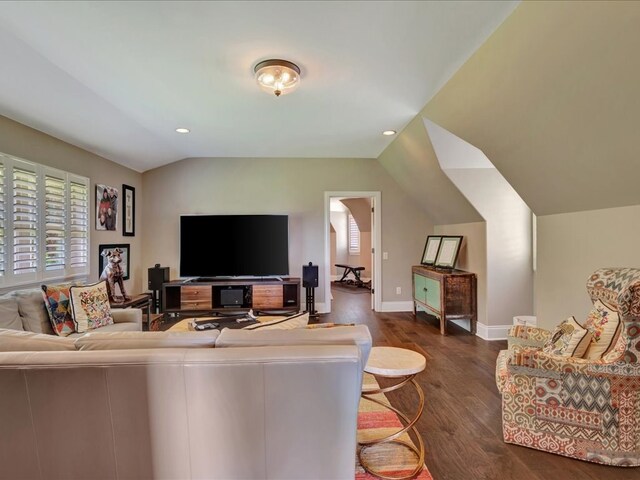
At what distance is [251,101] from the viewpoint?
311 centimetres

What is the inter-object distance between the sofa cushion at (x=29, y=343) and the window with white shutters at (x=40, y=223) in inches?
72.4

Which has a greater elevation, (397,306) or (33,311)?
(33,311)

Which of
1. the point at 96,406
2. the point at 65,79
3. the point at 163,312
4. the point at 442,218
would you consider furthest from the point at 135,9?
the point at 442,218

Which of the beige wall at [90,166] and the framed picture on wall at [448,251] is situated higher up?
the beige wall at [90,166]

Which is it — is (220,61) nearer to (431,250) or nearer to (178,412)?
(178,412)

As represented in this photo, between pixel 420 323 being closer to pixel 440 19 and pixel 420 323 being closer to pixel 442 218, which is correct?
pixel 442 218

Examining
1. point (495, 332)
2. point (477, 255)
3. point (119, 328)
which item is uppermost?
point (477, 255)

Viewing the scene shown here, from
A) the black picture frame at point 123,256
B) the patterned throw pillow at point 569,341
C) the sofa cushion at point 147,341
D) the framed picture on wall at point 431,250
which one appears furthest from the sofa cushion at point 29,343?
the framed picture on wall at point 431,250

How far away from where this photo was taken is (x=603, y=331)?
76.9 inches

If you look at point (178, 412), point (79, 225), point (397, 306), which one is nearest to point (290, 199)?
point (397, 306)

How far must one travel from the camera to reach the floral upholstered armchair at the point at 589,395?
1.80 meters

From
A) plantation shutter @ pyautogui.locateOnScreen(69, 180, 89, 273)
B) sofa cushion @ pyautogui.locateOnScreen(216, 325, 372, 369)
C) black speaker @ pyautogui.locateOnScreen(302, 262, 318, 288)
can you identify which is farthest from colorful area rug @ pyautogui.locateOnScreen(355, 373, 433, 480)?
plantation shutter @ pyautogui.locateOnScreen(69, 180, 89, 273)

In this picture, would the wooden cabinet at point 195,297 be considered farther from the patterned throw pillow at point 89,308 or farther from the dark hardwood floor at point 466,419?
the dark hardwood floor at point 466,419

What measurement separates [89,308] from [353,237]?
800cm
